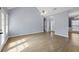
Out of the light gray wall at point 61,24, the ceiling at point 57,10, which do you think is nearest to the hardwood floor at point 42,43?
the light gray wall at point 61,24

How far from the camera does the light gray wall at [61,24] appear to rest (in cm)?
212

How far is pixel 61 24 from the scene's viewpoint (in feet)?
7.14

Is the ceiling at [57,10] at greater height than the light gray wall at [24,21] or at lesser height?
greater

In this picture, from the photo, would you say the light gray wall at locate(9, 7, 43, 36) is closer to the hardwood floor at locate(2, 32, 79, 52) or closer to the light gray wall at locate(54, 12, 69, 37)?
the hardwood floor at locate(2, 32, 79, 52)

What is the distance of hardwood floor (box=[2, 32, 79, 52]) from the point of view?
1967mm

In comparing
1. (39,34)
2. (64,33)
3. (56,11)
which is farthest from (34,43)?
(56,11)

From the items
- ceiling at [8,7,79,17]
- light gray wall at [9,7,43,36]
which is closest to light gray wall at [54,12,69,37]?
ceiling at [8,7,79,17]

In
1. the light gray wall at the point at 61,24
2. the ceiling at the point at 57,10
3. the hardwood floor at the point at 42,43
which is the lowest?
the hardwood floor at the point at 42,43

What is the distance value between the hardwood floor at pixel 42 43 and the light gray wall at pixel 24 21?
0.45ft

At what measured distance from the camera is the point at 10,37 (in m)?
2.02

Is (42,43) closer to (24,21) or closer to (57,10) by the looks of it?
(24,21)

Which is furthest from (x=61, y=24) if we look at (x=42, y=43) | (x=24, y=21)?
(x=24, y=21)

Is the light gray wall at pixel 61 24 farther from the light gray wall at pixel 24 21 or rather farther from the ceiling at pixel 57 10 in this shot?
the light gray wall at pixel 24 21
